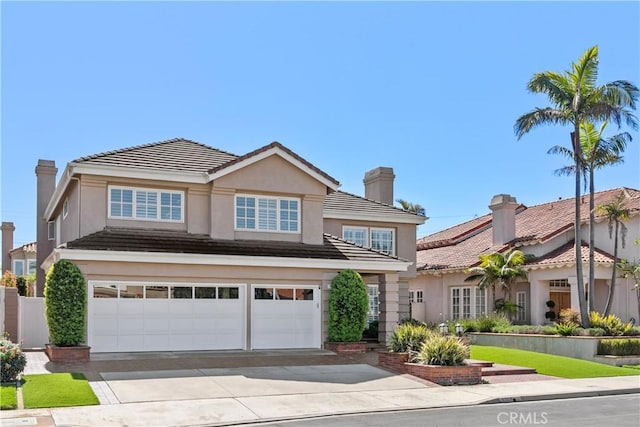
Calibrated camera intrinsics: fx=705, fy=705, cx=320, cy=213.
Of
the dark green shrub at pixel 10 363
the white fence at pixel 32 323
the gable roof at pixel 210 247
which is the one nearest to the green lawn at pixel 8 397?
the dark green shrub at pixel 10 363

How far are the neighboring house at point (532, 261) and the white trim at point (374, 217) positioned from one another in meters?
4.32

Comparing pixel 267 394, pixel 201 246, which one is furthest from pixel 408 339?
pixel 201 246

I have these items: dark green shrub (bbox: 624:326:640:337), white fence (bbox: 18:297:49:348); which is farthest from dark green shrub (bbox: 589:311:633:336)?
white fence (bbox: 18:297:49:348)

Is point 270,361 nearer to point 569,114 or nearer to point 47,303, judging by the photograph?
point 47,303

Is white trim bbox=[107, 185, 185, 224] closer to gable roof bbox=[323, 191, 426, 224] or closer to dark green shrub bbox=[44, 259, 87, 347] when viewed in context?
dark green shrub bbox=[44, 259, 87, 347]

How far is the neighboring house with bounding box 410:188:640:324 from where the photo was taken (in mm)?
29484

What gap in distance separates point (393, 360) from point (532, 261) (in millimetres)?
13844

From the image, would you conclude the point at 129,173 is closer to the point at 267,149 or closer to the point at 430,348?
the point at 267,149

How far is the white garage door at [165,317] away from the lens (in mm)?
20766

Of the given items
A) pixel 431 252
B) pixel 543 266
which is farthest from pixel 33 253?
pixel 543 266

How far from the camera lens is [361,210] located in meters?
29.5

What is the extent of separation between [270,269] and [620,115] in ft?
45.5

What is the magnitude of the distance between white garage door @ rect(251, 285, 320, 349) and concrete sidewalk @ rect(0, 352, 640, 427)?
3.25 meters

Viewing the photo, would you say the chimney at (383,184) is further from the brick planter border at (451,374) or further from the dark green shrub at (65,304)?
the dark green shrub at (65,304)
